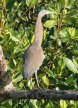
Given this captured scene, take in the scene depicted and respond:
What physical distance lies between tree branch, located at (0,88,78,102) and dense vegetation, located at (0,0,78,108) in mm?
341

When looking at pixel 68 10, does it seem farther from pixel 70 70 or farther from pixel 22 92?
pixel 22 92

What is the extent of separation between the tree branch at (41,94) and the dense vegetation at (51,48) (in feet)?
1.12

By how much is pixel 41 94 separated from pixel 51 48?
956mm

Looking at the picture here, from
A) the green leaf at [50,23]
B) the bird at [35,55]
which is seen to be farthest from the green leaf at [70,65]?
the green leaf at [50,23]

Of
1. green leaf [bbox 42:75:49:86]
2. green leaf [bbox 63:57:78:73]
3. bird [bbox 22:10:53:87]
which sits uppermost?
bird [bbox 22:10:53:87]

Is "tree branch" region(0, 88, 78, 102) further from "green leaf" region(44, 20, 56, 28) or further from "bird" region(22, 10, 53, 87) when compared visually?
"green leaf" region(44, 20, 56, 28)

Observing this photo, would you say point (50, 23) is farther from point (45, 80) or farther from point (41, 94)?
point (41, 94)

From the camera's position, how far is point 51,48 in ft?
13.5

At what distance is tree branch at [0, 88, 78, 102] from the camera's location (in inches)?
122

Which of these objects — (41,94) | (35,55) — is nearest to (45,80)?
(35,55)

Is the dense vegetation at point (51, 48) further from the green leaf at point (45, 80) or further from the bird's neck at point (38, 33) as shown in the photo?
the bird's neck at point (38, 33)

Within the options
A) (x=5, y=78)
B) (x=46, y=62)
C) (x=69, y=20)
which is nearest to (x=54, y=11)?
(x=69, y=20)

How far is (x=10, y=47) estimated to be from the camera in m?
3.95

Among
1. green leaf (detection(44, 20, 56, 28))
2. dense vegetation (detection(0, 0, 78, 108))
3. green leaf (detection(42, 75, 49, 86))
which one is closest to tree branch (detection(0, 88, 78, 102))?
dense vegetation (detection(0, 0, 78, 108))
